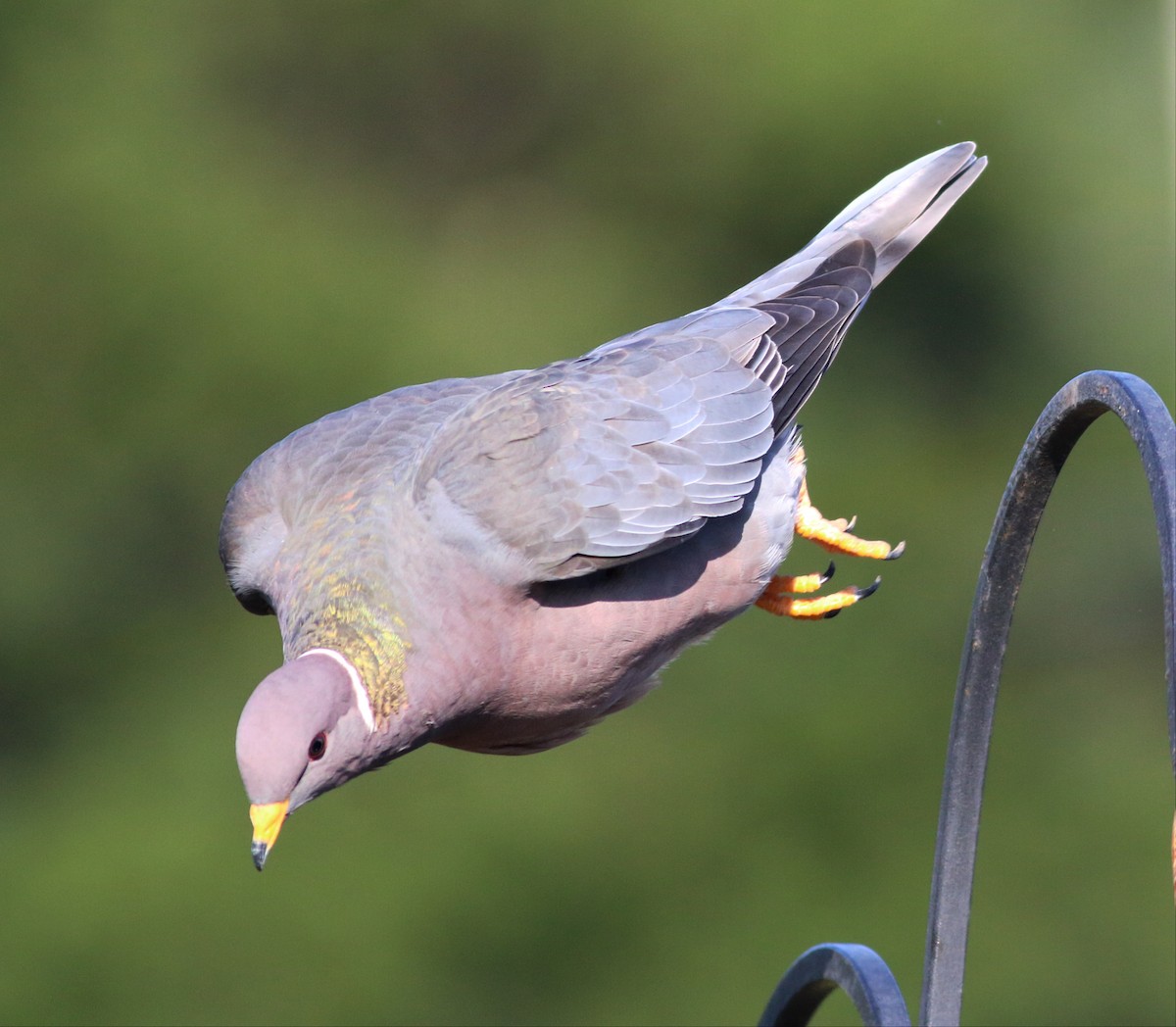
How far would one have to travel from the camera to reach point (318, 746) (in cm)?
198

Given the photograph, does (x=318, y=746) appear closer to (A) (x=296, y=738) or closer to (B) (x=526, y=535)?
(A) (x=296, y=738)

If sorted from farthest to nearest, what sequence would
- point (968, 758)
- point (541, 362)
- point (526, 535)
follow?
point (541, 362)
point (526, 535)
point (968, 758)

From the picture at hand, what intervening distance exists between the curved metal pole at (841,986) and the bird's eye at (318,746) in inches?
26.5

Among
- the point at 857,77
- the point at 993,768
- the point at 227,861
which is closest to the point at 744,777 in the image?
the point at 993,768

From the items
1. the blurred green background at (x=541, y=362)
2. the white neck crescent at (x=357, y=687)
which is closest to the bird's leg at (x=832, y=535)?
the white neck crescent at (x=357, y=687)

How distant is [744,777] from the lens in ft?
21.0

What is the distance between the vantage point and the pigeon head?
192 centimetres

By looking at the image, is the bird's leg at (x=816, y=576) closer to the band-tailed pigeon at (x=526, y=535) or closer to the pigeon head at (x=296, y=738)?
the band-tailed pigeon at (x=526, y=535)

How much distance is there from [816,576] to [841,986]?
2.63ft

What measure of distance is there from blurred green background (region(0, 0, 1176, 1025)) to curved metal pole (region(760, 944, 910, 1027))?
3.48 metres

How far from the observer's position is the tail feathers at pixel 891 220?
2701 mm

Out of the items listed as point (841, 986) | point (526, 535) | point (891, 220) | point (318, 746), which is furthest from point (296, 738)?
point (891, 220)

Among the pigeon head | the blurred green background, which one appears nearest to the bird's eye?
the pigeon head

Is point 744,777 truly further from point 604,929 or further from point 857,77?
point 857,77
